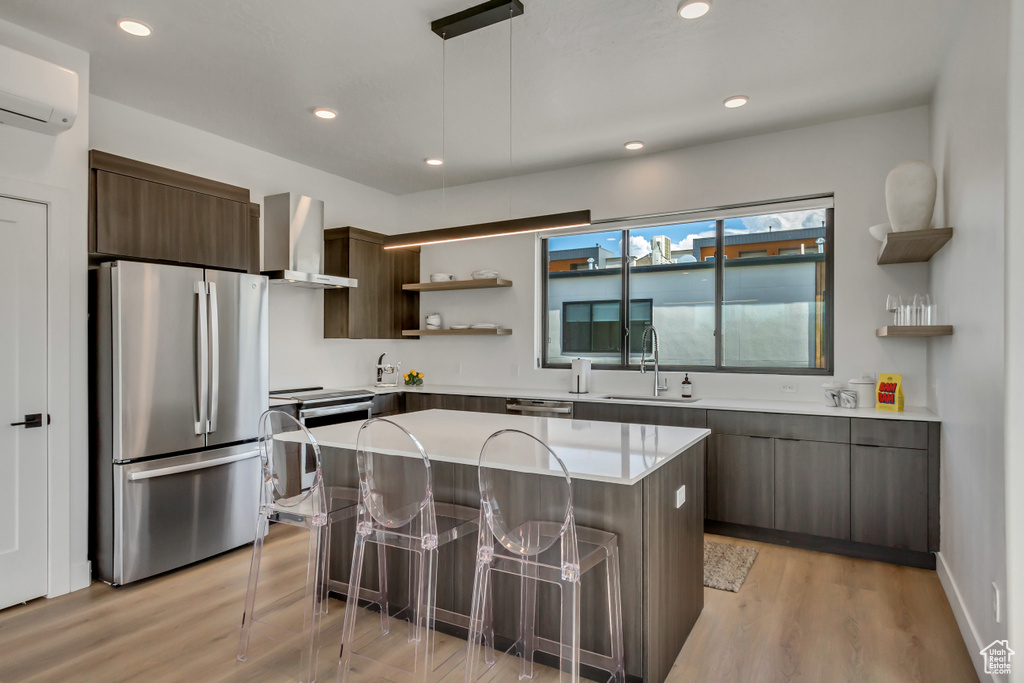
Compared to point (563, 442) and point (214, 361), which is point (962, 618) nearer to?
point (563, 442)

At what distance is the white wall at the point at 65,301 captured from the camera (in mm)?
2949

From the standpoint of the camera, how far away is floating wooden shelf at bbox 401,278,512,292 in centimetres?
528

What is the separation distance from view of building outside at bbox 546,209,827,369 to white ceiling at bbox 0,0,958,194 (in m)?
0.79

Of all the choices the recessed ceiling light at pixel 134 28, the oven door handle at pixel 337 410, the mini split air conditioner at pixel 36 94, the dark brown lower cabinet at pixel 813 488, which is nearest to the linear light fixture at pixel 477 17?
the recessed ceiling light at pixel 134 28

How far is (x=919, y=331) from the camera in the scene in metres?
3.15

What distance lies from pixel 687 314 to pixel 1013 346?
2.82m

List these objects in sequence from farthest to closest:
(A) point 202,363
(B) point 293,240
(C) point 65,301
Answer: (B) point 293,240 < (A) point 202,363 < (C) point 65,301

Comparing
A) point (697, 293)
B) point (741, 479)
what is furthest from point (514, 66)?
point (741, 479)

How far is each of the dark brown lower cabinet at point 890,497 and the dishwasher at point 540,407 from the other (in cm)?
197

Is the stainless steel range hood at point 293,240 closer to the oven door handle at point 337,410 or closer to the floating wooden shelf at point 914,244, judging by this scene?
the oven door handle at point 337,410

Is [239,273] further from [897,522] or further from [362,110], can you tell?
[897,522]

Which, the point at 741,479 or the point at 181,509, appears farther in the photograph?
the point at 741,479

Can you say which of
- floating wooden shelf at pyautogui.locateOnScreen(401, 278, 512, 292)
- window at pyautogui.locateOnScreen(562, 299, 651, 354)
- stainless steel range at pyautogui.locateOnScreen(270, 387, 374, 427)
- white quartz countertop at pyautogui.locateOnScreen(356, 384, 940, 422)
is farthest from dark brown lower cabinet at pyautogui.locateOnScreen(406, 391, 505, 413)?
floating wooden shelf at pyautogui.locateOnScreen(401, 278, 512, 292)

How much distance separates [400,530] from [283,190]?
11.5 feet
